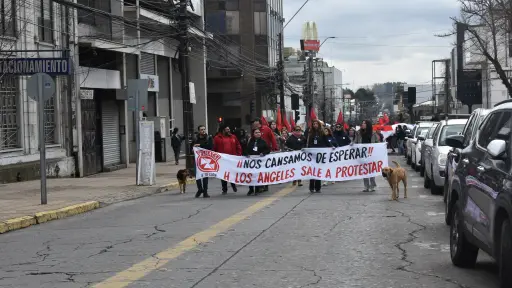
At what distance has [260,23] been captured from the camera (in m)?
67.8

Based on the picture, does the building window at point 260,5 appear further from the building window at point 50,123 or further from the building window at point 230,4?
the building window at point 50,123

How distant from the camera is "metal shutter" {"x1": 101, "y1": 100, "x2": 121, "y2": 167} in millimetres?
30047

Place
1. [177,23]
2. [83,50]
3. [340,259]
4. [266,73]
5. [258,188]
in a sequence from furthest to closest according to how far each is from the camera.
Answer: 1. [266,73]
2. [83,50]
3. [177,23]
4. [258,188]
5. [340,259]

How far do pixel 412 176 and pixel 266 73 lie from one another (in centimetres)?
3844

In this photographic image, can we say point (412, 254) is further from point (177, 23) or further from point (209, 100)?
point (209, 100)

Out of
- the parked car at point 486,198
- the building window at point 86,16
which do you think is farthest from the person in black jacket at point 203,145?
the building window at point 86,16

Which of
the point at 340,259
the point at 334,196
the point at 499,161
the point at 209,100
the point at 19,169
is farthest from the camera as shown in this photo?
the point at 209,100

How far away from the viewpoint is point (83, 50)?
27344mm

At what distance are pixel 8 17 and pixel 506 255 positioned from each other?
18.6 meters

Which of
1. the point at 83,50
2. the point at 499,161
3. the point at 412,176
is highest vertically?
the point at 83,50

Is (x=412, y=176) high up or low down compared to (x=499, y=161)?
down

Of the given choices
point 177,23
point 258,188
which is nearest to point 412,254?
point 258,188

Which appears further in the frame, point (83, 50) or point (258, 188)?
point (83, 50)

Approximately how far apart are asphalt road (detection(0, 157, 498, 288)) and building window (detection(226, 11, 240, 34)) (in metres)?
52.2
